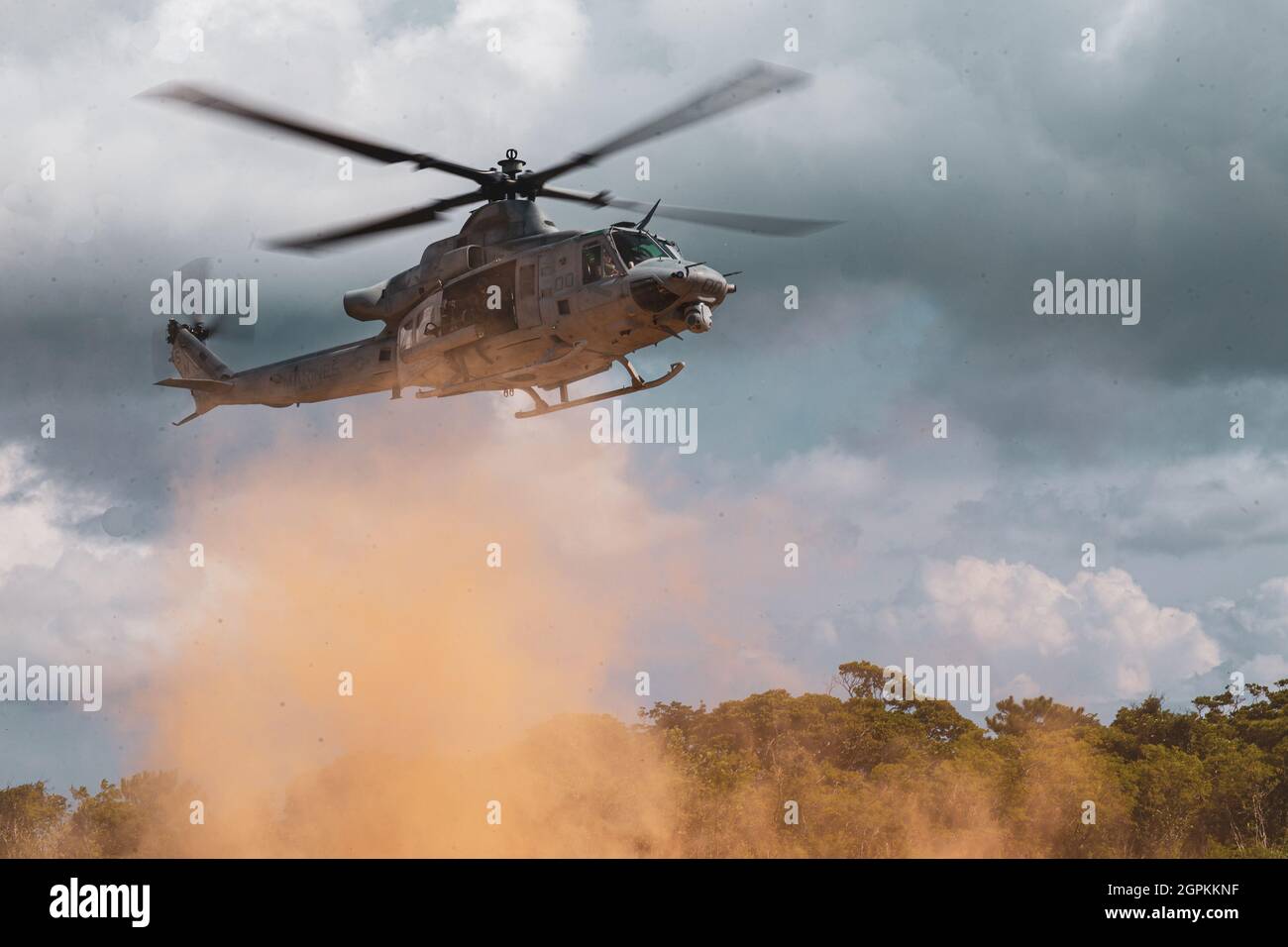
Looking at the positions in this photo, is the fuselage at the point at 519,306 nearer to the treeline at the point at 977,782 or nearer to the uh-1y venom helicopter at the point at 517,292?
the uh-1y venom helicopter at the point at 517,292

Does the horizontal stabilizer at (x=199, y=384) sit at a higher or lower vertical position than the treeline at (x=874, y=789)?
higher

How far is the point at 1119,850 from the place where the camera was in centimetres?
4409

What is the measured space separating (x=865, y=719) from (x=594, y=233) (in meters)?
36.1

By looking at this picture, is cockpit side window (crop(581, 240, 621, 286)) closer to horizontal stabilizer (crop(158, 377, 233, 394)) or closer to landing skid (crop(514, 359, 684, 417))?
landing skid (crop(514, 359, 684, 417))

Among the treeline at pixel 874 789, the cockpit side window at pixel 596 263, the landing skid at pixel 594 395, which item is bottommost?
the treeline at pixel 874 789

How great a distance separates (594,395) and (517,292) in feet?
7.20

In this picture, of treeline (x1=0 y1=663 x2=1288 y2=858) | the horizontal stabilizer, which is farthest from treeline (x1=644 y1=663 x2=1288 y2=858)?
the horizontal stabilizer

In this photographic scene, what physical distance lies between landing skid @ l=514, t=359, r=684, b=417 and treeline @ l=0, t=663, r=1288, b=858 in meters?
19.9

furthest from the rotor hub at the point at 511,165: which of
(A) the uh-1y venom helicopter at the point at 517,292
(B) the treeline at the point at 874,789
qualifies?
(B) the treeline at the point at 874,789

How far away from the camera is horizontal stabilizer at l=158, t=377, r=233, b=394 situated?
26.7 metres

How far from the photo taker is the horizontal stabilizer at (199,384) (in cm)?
2667

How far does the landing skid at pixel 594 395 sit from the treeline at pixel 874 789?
65.4 ft
